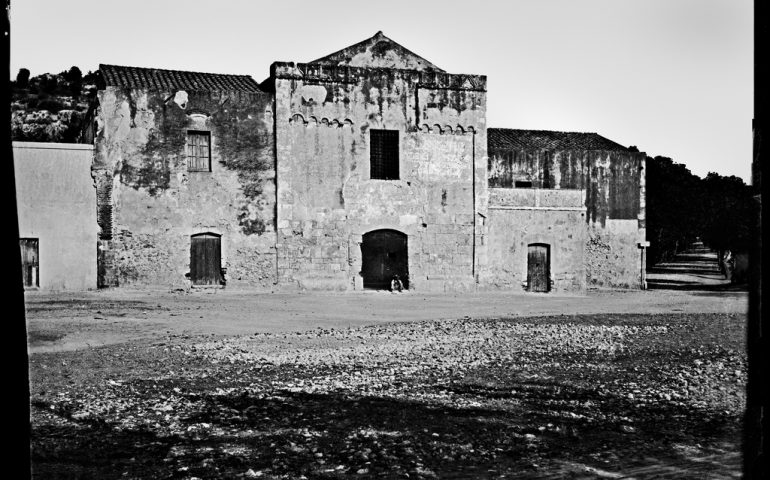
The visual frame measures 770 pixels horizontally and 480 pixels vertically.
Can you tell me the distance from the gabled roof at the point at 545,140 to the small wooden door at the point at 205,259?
1108cm

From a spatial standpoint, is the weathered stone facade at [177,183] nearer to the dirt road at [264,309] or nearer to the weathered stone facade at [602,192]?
the dirt road at [264,309]

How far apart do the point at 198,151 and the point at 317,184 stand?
345 cm

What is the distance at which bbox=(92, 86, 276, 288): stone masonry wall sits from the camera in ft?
64.7

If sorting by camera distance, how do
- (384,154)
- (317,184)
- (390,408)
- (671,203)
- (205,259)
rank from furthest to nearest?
(671,203) → (384,154) → (317,184) → (205,259) → (390,408)

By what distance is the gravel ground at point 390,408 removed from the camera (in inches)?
197

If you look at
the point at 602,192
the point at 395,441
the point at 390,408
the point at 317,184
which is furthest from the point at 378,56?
the point at 395,441

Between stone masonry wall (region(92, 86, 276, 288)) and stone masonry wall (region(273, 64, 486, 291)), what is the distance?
0.62m

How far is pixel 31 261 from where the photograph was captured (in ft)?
62.6

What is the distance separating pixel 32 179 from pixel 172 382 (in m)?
13.6

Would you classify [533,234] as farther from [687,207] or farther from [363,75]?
[687,207]

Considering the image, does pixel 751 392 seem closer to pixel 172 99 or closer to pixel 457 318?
pixel 457 318

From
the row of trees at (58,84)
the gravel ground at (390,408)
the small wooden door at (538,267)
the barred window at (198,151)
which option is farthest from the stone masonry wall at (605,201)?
the row of trees at (58,84)

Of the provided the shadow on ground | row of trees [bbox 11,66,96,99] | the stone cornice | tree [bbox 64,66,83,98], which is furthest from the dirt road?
tree [bbox 64,66,83,98]

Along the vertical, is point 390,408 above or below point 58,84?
below
